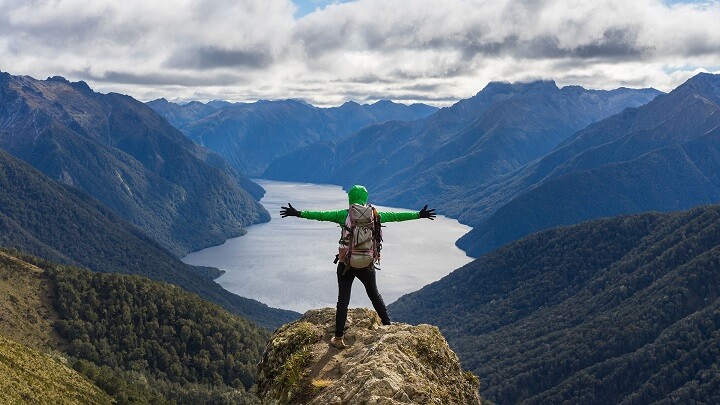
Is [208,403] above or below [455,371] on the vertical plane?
below

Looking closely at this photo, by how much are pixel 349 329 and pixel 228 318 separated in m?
179

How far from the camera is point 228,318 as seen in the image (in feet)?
631

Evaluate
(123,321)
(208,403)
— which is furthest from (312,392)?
(123,321)

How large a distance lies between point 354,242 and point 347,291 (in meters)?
1.79

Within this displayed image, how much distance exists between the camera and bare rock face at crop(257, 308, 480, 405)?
14.8 metres

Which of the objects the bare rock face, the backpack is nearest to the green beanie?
the backpack

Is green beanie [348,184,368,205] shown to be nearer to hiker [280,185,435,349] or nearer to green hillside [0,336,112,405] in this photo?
hiker [280,185,435,349]

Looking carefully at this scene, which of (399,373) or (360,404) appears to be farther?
(399,373)

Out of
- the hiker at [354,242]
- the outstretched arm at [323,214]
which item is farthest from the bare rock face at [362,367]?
the outstretched arm at [323,214]

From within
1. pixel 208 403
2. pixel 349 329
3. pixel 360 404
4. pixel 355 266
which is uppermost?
pixel 355 266

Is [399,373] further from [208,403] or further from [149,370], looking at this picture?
[149,370]

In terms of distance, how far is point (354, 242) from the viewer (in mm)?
19625

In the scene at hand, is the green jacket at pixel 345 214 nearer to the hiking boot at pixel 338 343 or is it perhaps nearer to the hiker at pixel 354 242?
the hiker at pixel 354 242

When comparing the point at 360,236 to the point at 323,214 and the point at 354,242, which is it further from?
the point at 323,214
